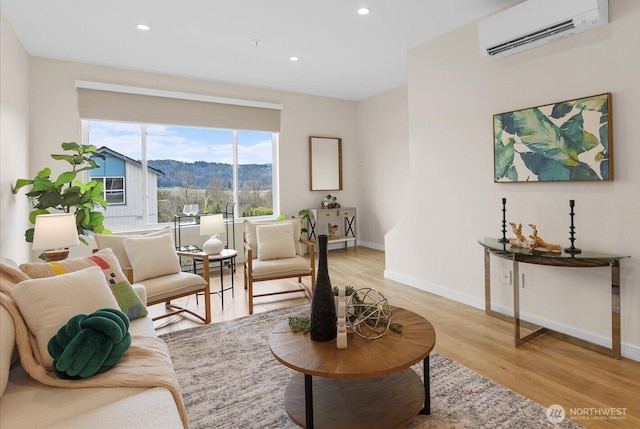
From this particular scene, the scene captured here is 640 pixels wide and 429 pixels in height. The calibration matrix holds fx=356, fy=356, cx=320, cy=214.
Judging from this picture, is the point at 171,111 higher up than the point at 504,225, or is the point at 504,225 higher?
the point at 171,111

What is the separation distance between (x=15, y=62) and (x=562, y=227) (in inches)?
209

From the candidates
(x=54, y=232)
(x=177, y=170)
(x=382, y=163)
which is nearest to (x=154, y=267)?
(x=54, y=232)

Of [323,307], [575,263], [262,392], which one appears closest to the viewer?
[323,307]

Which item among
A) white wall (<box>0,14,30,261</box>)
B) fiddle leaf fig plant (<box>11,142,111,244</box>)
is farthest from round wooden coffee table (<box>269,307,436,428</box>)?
white wall (<box>0,14,30,261</box>)

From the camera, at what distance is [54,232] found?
A: 8.98 feet

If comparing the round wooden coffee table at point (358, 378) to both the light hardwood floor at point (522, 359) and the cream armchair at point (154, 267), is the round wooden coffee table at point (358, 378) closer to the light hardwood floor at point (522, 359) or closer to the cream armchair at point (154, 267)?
the light hardwood floor at point (522, 359)

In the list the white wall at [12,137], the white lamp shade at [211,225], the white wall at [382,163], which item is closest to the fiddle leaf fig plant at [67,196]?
the white wall at [12,137]

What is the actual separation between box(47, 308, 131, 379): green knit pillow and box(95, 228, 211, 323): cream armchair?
1362mm

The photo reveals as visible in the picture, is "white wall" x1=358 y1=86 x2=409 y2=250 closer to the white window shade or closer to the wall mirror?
the wall mirror

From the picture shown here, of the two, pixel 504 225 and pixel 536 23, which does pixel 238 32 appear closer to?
pixel 536 23

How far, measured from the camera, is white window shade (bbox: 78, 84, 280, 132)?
4.50 meters

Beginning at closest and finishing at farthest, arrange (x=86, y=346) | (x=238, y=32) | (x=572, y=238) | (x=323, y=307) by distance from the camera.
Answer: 1. (x=86, y=346)
2. (x=323, y=307)
3. (x=572, y=238)
4. (x=238, y=32)

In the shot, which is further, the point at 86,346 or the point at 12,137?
the point at 12,137

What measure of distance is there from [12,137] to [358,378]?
389 centimetres
